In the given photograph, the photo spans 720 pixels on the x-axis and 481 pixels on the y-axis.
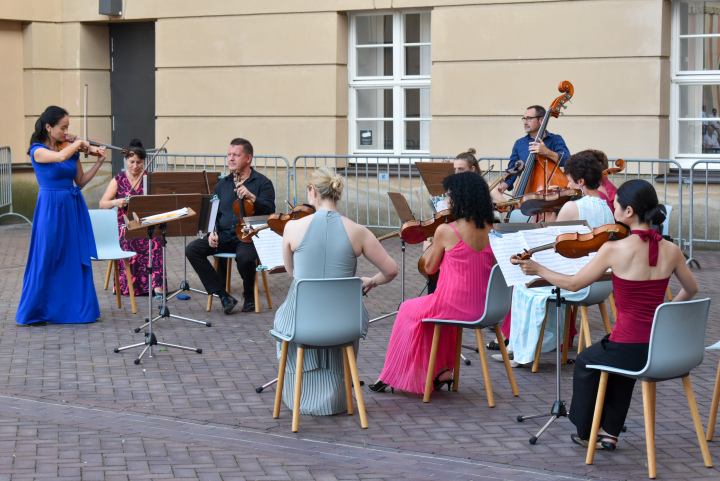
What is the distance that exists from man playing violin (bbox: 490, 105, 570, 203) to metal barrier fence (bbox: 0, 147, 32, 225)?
334 inches

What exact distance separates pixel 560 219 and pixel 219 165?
26.8ft

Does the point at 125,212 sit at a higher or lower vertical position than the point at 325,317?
higher

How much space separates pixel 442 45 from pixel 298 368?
8365 millimetres

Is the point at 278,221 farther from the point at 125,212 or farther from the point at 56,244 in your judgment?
the point at 125,212

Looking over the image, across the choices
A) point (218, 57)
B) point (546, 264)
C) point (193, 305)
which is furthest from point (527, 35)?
point (546, 264)

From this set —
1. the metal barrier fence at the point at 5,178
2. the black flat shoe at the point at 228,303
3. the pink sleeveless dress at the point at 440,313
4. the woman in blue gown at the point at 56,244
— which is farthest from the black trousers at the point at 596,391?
the metal barrier fence at the point at 5,178

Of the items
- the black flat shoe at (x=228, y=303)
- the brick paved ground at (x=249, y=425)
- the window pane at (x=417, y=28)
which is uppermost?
the window pane at (x=417, y=28)

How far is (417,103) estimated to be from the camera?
45.4 feet

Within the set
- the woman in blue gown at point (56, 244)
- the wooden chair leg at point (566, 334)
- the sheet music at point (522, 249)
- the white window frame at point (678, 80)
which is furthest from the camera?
the white window frame at point (678, 80)

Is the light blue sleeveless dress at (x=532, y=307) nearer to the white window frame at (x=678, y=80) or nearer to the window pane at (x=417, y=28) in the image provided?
the white window frame at (x=678, y=80)

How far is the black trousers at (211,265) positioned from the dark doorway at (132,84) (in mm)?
7073

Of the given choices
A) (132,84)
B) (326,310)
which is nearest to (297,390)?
(326,310)

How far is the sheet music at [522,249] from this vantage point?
5.28 m

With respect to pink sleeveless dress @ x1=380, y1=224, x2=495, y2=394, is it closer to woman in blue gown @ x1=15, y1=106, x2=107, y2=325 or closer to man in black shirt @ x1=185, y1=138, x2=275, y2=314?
man in black shirt @ x1=185, y1=138, x2=275, y2=314
